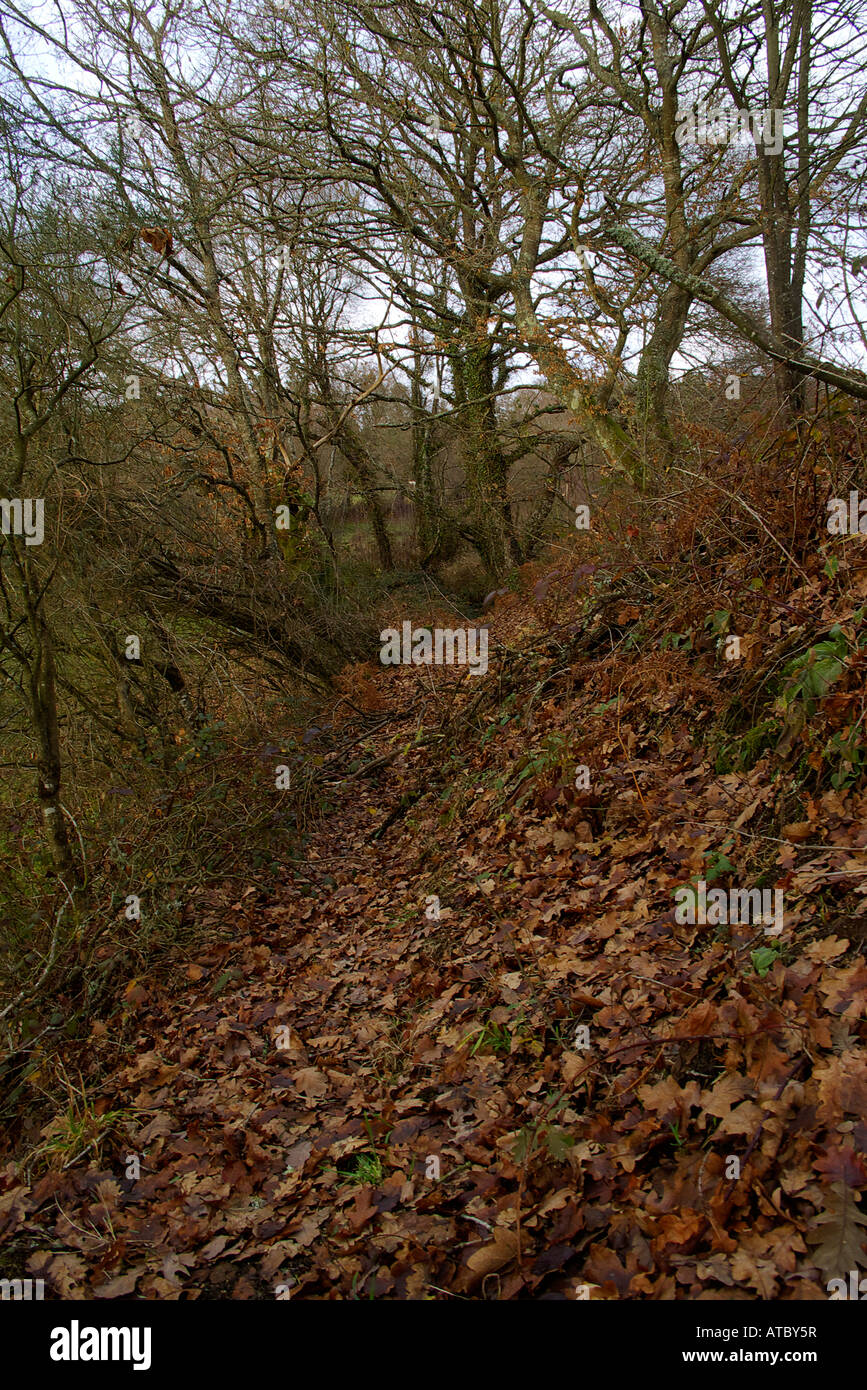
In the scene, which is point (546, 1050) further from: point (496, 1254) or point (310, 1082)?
point (310, 1082)

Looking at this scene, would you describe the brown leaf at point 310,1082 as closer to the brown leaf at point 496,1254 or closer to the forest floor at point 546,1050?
the forest floor at point 546,1050

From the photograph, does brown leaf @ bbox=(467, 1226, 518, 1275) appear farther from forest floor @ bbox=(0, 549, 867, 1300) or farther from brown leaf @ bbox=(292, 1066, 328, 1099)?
brown leaf @ bbox=(292, 1066, 328, 1099)

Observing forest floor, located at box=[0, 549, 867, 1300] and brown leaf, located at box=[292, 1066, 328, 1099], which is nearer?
forest floor, located at box=[0, 549, 867, 1300]

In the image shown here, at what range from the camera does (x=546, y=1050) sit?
344 centimetres

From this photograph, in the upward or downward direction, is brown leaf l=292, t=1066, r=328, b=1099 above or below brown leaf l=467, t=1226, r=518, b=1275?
below

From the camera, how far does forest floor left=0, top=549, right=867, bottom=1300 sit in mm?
2400

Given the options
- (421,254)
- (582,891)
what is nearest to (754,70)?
(421,254)

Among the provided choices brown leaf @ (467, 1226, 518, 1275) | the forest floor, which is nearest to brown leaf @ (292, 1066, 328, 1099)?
the forest floor

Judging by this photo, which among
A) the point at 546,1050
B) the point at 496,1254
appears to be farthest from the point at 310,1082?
the point at 496,1254

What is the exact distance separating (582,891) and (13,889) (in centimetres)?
508

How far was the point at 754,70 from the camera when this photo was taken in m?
10.6

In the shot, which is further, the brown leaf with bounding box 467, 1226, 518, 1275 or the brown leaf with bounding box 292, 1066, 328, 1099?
the brown leaf with bounding box 292, 1066, 328, 1099
